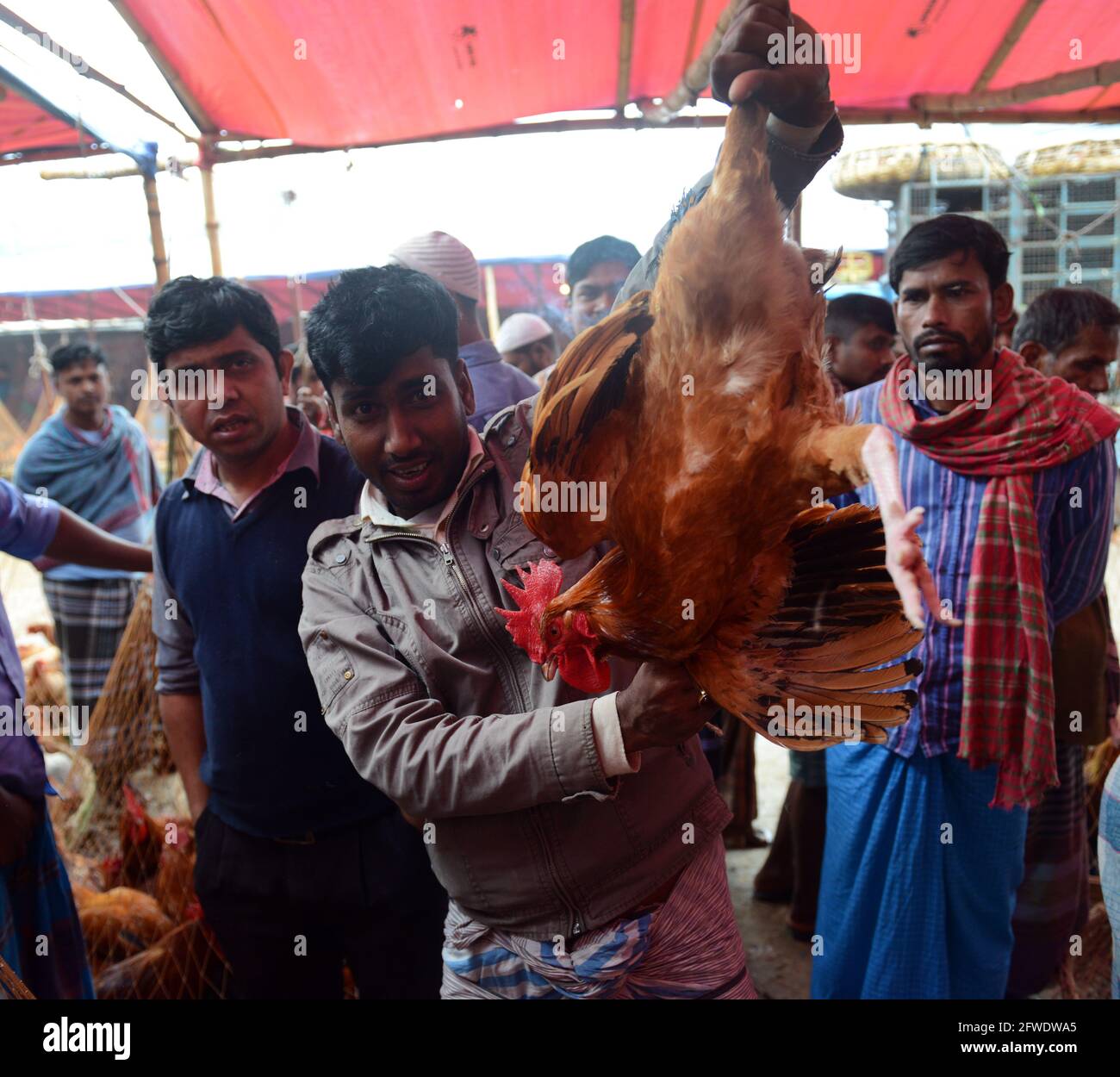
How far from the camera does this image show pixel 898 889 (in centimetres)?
233

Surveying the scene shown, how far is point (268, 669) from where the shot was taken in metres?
2.01

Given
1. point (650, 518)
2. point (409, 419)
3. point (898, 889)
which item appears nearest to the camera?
point (650, 518)

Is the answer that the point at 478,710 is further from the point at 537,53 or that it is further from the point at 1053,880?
the point at 537,53

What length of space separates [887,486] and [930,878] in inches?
74.1

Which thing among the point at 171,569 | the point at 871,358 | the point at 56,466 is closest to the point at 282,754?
the point at 171,569

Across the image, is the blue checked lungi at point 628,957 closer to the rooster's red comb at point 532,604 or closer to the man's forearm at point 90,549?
the rooster's red comb at point 532,604

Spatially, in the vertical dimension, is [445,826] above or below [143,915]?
above

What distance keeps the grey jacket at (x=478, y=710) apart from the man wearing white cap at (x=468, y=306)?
2.96 feet

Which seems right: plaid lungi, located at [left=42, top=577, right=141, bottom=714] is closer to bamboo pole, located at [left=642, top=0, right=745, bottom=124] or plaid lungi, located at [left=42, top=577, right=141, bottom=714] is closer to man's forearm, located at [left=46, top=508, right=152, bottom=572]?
man's forearm, located at [left=46, top=508, right=152, bottom=572]

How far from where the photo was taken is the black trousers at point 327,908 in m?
2.04

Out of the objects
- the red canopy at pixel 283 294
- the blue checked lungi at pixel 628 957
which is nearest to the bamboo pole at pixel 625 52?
the blue checked lungi at pixel 628 957

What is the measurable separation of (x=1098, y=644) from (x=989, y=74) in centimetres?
179

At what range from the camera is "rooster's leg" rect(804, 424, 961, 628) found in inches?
33.1
